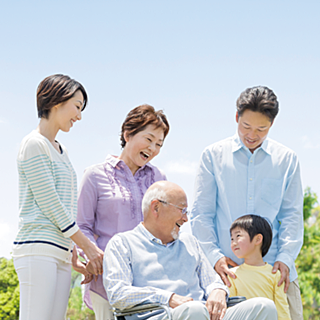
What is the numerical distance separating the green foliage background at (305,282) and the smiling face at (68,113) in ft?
22.6

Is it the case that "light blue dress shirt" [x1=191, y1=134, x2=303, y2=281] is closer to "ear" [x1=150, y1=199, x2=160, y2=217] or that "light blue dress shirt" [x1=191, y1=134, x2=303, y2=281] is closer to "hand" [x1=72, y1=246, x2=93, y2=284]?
"ear" [x1=150, y1=199, x2=160, y2=217]

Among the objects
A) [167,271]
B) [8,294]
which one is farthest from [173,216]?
[8,294]

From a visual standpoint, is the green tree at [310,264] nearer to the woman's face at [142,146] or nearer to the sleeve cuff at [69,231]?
the woman's face at [142,146]

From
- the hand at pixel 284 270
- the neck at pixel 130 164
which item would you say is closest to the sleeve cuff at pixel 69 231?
the neck at pixel 130 164

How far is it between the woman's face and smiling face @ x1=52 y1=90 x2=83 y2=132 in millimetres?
589

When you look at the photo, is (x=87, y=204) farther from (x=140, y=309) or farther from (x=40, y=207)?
(x=140, y=309)

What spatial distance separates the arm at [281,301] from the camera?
307cm

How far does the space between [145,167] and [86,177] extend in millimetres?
492

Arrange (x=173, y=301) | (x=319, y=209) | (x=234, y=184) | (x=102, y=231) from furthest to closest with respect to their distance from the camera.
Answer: (x=319, y=209), (x=234, y=184), (x=102, y=231), (x=173, y=301)

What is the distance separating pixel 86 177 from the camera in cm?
315

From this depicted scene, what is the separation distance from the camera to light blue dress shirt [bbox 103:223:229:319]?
8.05 ft

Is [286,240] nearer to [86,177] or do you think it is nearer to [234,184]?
[234,184]

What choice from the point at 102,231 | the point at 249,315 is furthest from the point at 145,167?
the point at 249,315

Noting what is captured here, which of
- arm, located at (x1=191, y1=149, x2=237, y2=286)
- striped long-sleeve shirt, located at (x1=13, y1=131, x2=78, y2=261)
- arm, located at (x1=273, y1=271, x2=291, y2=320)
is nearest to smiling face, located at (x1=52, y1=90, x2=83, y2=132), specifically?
striped long-sleeve shirt, located at (x1=13, y1=131, x2=78, y2=261)
